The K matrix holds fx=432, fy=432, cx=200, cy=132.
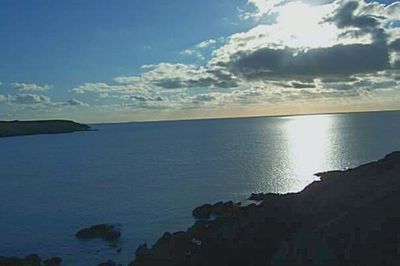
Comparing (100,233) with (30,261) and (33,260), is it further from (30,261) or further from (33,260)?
(30,261)

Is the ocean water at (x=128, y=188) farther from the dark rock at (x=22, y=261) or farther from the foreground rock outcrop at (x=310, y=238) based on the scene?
the foreground rock outcrop at (x=310, y=238)

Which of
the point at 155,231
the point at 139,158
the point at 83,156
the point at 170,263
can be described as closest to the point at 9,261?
the point at 155,231

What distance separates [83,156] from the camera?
146 metres

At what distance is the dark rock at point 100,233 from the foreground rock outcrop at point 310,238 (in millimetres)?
11677

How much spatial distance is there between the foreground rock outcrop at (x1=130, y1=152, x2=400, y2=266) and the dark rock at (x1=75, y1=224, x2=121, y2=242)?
11.7 m

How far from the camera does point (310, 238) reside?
78.8 feet

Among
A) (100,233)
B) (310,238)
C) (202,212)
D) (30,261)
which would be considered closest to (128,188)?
(202,212)

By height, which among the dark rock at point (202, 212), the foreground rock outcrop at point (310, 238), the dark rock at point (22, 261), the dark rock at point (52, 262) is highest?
the foreground rock outcrop at point (310, 238)

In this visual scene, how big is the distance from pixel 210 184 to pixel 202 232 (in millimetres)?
42798

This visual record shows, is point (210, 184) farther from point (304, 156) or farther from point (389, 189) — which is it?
point (304, 156)

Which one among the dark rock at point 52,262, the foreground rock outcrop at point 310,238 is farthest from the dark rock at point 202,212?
the dark rock at point 52,262

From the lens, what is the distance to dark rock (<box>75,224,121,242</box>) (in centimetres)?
4694

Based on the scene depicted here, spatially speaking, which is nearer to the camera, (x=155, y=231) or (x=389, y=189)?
(x=389, y=189)

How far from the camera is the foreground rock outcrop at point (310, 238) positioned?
23.3 m
